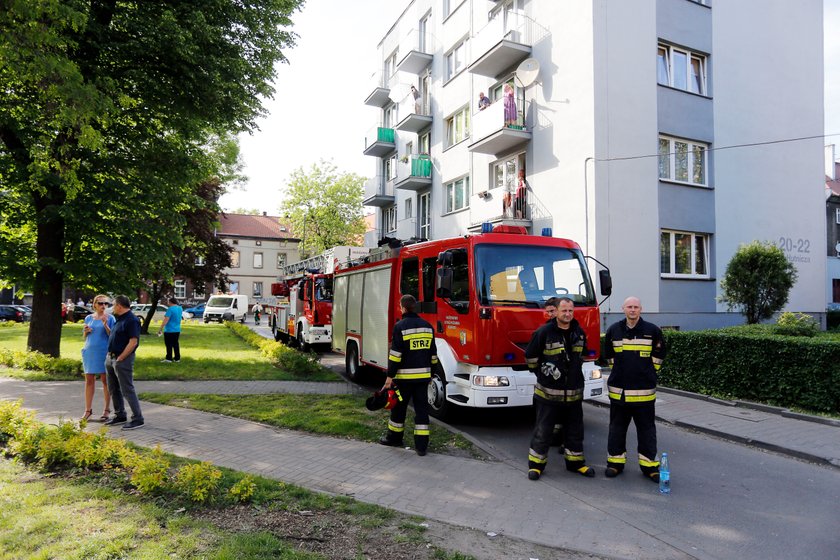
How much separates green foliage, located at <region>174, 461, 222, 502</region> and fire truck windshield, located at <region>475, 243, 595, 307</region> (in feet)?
12.6

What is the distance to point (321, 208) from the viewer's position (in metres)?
51.2

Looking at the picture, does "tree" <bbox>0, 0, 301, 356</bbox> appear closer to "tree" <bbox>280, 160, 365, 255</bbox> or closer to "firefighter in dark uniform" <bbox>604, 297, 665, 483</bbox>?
"firefighter in dark uniform" <bbox>604, 297, 665, 483</bbox>

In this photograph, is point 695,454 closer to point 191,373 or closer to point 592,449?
point 592,449

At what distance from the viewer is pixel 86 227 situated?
39.6 ft

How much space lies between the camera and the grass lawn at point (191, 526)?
353 centimetres

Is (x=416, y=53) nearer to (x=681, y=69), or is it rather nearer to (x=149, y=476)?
(x=681, y=69)

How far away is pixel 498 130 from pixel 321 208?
121ft

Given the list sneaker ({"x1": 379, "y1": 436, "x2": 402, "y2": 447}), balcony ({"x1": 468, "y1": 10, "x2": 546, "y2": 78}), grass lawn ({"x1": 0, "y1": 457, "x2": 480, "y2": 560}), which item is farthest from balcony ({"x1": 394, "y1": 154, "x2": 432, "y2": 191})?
grass lawn ({"x1": 0, "y1": 457, "x2": 480, "y2": 560})

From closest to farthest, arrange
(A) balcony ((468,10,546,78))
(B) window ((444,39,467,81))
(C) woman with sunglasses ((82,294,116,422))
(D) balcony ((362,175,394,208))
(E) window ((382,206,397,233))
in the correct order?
(C) woman with sunglasses ((82,294,116,422)), (A) balcony ((468,10,546,78)), (B) window ((444,39,467,81)), (D) balcony ((362,175,394,208)), (E) window ((382,206,397,233))

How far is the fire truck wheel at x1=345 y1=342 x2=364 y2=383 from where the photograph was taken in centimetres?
1132

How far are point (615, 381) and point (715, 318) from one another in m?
11.9

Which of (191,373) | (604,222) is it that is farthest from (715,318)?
(191,373)

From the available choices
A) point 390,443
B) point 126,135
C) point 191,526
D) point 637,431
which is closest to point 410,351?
point 390,443

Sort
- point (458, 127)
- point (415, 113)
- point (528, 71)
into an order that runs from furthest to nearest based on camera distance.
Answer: point (415, 113) → point (458, 127) → point (528, 71)
